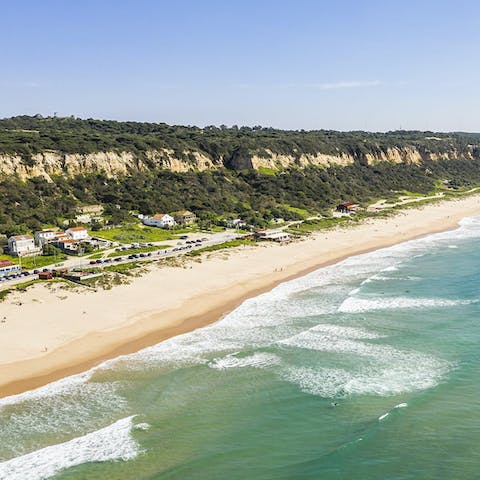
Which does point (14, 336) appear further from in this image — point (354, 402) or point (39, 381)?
point (354, 402)

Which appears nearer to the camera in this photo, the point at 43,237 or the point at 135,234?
the point at 43,237

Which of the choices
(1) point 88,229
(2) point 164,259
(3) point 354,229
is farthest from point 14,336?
(3) point 354,229

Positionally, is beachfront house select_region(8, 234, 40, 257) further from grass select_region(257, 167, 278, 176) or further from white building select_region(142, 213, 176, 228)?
grass select_region(257, 167, 278, 176)

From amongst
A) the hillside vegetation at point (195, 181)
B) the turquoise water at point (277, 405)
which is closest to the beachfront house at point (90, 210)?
the hillside vegetation at point (195, 181)

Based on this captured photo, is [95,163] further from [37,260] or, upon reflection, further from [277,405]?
[277,405]

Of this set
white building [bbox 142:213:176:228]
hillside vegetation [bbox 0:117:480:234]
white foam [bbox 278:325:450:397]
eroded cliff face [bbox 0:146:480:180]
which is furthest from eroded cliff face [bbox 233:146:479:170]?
white foam [bbox 278:325:450:397]

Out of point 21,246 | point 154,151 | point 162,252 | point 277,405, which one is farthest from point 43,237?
point 154,151
